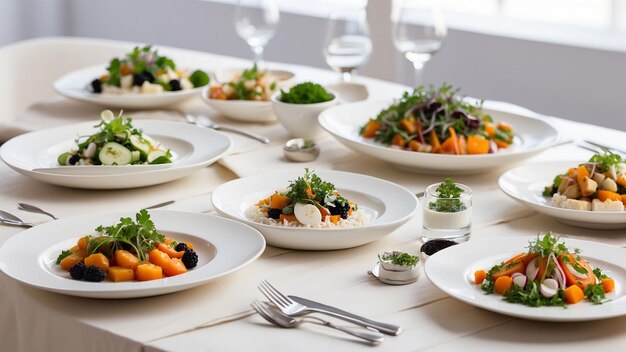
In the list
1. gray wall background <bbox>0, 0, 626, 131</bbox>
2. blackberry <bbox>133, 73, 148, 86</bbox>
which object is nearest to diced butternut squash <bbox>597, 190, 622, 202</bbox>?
blackberry <bbox>133, 73, 148, 86</bbox>

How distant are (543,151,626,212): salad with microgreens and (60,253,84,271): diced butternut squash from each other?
984mm

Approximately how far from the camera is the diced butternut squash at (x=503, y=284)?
4.65 feet

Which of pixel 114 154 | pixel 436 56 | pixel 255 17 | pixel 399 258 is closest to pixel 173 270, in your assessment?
pixel 399 258

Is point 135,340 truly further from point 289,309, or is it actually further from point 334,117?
point 334,117

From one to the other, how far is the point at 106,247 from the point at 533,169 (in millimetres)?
1042

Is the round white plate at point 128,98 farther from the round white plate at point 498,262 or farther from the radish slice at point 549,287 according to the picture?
the radish slice at point 549,287

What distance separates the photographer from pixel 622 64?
14.2ft

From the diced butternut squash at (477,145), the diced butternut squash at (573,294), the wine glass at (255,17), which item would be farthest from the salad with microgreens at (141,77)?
the diced butternut squash at (573,294)

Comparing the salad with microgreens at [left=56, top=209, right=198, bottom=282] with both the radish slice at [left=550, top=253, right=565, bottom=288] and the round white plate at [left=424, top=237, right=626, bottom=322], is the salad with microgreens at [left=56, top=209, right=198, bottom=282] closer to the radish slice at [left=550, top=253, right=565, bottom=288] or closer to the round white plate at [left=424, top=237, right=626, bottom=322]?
the round white plate at [left=424, top=237, right=626, bottom=322]

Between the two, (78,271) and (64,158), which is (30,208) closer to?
(64,158)

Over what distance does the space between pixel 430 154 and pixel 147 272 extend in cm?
86

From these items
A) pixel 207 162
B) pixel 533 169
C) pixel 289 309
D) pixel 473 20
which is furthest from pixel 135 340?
pixel 473 20

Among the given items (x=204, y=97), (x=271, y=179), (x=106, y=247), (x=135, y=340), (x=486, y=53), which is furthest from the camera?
(x=486, y=53)

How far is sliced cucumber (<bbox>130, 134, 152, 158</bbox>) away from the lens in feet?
6.97
